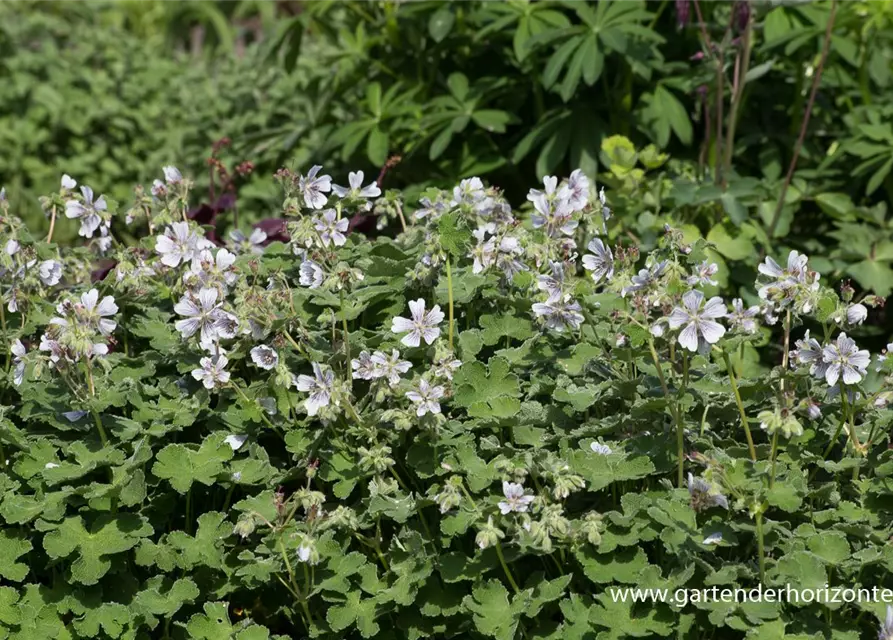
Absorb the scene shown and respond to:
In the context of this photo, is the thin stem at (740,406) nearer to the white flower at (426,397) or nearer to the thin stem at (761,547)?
the thin stem at (761,547)

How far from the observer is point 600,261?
2.29 meters

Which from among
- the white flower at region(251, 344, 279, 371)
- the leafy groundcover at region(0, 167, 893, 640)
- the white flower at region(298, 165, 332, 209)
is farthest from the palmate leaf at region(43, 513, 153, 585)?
the white flower at region(298, 165, 332, 209)

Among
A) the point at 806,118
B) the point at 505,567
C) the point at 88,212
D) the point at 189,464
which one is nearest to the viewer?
the point at 505,567

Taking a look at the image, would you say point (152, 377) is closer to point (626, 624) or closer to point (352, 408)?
point (352, 408)

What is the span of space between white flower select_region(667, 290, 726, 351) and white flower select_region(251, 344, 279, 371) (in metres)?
0.76

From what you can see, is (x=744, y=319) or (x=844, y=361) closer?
(x=844, y=361)

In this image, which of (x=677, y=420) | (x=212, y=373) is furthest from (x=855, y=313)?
(x=212, y=373)

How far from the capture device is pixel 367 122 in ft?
12.1

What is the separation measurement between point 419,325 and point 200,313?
1.39ft

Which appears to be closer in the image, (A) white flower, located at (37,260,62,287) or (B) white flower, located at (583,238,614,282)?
(B) white flower, located at (583,238,614,282)

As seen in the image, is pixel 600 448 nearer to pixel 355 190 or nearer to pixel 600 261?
pixel 600 261

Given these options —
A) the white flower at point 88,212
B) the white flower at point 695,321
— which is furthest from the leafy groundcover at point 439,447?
the white flower at point 88,212

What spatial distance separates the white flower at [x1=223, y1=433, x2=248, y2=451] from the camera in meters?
2.21

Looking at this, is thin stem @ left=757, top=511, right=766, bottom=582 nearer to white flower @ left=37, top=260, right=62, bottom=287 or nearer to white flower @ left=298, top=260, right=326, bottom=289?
white flower @ left=298, top=260, right=326, bottom=289
